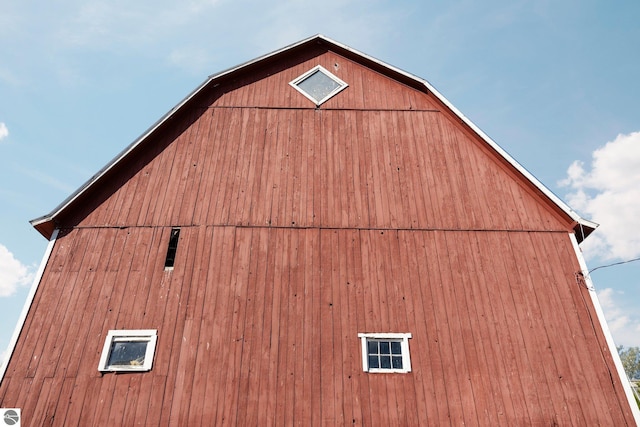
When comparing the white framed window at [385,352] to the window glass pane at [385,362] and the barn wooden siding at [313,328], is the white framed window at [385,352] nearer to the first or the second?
the window glass pane at [385,362]

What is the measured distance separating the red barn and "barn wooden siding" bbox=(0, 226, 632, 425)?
0.09ft

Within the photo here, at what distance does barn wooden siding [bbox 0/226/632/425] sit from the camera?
260 inches

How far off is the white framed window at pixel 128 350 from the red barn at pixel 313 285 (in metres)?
0.03

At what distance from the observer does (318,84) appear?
10422 mm

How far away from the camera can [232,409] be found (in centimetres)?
656

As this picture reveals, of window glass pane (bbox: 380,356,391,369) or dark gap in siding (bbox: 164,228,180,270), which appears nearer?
window glass pane (bbox: 380,356,391,369)

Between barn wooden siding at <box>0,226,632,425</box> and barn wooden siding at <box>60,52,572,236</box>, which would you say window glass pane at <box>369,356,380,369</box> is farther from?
barn wooden siding at <box>60,52,572,236</box>

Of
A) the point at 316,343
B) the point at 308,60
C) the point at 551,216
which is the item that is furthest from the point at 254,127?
the point at 551,216

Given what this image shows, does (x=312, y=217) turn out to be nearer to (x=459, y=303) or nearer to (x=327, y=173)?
(x=327, y=173)

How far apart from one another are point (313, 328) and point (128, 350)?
314 cm

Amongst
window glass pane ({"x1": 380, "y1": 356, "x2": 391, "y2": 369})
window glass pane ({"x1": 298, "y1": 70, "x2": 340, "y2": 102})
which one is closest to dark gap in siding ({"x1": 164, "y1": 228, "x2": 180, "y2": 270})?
window glass pane ({"x1": 380, "y1": 356, "x2": 391, "y2": 369})

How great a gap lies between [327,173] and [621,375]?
628cm

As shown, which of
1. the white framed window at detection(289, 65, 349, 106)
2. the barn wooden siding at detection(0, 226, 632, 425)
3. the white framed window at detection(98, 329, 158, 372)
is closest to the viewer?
the barn wooden siding at detection(0, 226, 632, 425)

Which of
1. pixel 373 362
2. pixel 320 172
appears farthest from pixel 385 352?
pixel 320 172
